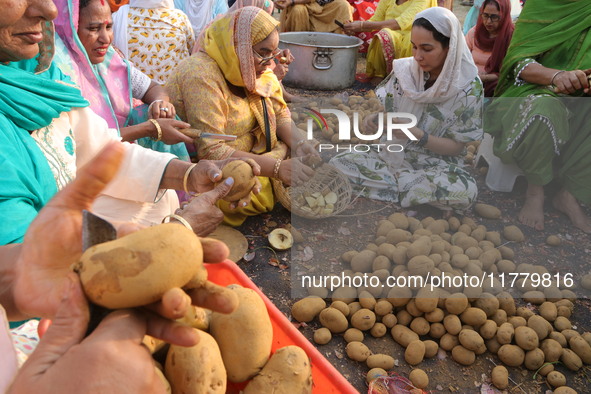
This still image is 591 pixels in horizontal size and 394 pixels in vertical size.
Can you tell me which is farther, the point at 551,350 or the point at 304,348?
the point at 551,350

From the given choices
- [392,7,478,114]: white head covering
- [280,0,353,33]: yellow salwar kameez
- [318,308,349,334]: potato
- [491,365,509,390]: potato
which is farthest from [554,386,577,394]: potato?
[280,0,353,33]: yellow salwar kameez

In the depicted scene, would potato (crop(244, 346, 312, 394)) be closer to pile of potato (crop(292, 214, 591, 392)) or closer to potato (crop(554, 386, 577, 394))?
pile of potato (crop(292, 214, 591, 392))

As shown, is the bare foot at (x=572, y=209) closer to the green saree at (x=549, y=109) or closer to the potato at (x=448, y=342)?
the green saree at (x=549, y=109)

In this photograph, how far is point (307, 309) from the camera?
8.24ft

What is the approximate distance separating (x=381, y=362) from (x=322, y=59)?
15.8 feet

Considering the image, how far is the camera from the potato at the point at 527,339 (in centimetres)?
230

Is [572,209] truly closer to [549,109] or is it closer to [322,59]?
[549,109]

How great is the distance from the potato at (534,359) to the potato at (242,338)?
5.46ft

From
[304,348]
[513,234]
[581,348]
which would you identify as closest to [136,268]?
[304,348]

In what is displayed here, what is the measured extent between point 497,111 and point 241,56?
239 cm

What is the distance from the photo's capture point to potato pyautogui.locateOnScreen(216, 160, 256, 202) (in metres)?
2.26

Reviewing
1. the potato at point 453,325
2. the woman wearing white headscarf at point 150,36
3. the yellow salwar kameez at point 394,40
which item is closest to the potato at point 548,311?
the potato at point 453,325

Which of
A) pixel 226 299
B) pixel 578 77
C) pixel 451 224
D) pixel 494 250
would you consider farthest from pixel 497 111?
pixel 226 299

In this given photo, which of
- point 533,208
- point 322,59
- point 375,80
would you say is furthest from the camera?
point 375,80
